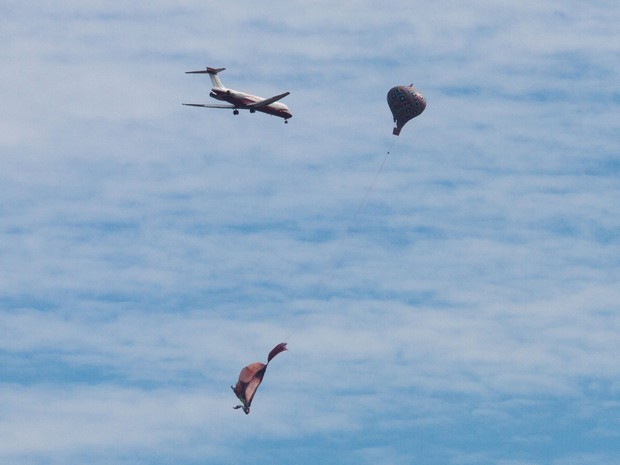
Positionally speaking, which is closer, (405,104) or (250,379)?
(250,379)

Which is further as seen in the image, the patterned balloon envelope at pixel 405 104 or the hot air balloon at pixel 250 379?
the patterned balloon envelope at pixel 405 104

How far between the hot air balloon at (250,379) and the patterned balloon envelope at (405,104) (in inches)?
1609

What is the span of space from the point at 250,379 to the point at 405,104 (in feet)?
157

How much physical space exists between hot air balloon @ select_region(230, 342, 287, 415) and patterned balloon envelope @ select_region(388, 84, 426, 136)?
4087 cm

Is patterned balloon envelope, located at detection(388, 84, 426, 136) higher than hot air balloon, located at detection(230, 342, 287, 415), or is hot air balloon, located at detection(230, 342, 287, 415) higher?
patterned balloon envelope, located at detection(388, 84, 426, 136)

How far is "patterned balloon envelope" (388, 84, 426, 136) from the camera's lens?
197625 millimetres

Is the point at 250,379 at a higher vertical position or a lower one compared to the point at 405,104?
lower

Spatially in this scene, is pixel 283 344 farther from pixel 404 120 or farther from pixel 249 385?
pixel 404 120

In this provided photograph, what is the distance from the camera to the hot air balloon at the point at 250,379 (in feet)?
553

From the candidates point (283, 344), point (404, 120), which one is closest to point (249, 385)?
point (283, 344)

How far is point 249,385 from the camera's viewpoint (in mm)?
170125

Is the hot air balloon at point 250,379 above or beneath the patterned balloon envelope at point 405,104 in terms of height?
beneath

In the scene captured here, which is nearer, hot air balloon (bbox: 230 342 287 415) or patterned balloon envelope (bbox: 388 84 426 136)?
hot air balloon (bbox: 230 342 287 415)

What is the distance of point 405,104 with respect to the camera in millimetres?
197875
